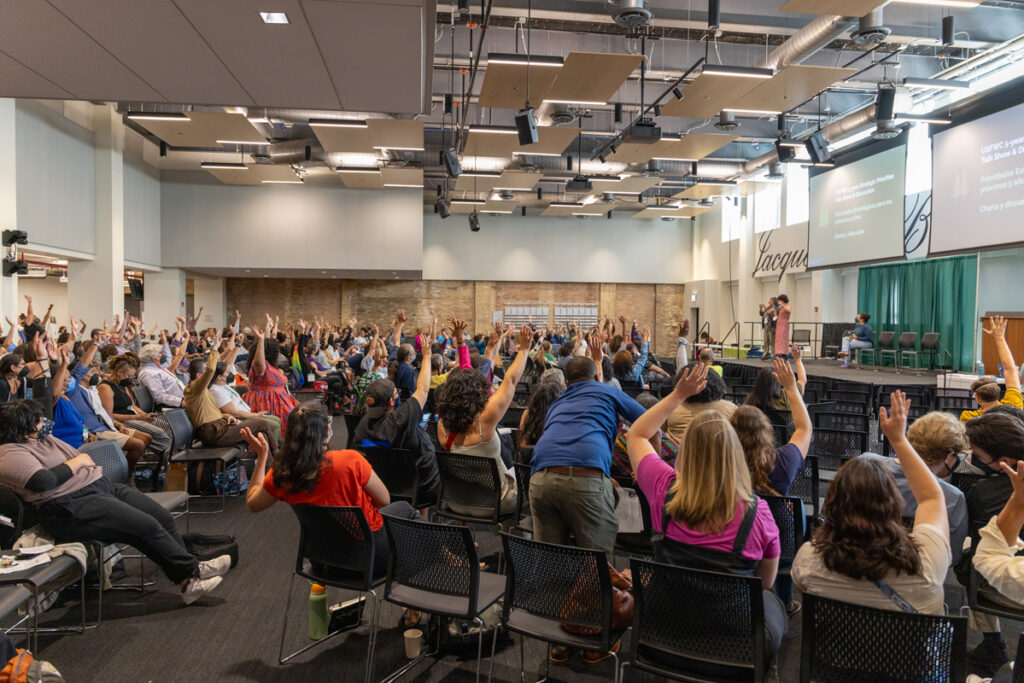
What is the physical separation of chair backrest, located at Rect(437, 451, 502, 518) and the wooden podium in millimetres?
10034

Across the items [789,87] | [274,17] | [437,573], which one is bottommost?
[437,573]

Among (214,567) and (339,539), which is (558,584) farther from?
(214,567)

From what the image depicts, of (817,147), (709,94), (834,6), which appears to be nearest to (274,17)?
(834,6)

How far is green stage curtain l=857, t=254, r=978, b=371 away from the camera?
42.4ft

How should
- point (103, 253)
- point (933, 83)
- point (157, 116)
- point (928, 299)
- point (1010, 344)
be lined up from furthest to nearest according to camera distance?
point (103, 253)
point (928, 299)
point (157, 116)
point (1010, 344)
point (933, 83)

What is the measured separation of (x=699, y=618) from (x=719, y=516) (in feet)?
1.14

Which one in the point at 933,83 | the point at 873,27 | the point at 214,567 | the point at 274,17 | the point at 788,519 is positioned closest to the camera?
the point at 788,519

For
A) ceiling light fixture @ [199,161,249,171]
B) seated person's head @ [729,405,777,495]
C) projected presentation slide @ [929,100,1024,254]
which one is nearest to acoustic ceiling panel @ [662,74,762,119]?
projected presentation slide @ [929,100,1024,254]

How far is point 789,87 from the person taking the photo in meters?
9.53

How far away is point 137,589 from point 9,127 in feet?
33.3

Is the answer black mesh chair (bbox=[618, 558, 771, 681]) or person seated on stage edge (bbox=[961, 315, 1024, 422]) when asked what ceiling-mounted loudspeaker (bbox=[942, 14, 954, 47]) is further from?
black mesh chair (bbox=[618, 558, 771, 681])

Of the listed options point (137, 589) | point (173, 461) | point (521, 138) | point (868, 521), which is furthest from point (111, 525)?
point (521, 138)

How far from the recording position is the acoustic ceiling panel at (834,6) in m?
6.67

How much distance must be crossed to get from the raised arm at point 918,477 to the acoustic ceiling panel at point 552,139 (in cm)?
965
